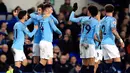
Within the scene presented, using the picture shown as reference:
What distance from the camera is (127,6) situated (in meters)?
22.1

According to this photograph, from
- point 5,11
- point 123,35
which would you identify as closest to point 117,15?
point 123,35

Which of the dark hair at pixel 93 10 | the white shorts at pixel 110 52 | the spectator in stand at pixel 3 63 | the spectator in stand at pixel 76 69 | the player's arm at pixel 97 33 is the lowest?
the spectator in stand at pixel 76 69

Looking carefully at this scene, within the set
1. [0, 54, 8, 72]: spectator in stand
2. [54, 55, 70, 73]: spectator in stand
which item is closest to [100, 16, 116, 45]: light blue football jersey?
[54, 55, 70, 73]: spectator in stand

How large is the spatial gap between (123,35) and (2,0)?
5246mm

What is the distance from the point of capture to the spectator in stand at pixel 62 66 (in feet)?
56.2

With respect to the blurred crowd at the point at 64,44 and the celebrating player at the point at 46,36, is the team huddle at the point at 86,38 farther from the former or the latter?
the blurred crowd at the point at 64,44

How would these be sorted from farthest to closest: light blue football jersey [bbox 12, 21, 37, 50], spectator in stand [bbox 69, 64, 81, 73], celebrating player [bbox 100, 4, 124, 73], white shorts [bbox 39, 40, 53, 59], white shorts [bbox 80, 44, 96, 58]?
spectator in stand [bbox 69, 64, 81, 73], white shorts [bbox 39, 40, 53, 59], light blue football jersey [bbox 12, 21, 37, 50], celebrating player [bbox 100, 4, 124, 73], white shorts [bbox 80, 44, 96, 58]

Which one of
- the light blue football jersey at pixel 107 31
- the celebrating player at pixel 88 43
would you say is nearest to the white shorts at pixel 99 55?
the light blue football jersey at pixel 107 31

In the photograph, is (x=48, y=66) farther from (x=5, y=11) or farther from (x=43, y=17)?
(x=5, y=11)

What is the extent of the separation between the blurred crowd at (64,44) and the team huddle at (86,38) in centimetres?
151

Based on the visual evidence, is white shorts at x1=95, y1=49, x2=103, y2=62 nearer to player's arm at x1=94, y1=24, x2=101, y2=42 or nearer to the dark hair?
player's arm at x1=94, y1=24, x2=101, y2=42

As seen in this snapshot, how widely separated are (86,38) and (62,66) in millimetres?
3448

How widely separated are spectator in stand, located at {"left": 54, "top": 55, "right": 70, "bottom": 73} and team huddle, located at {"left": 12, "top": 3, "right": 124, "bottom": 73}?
210 cm

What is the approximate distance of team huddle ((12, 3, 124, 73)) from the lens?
13992 millimetres
